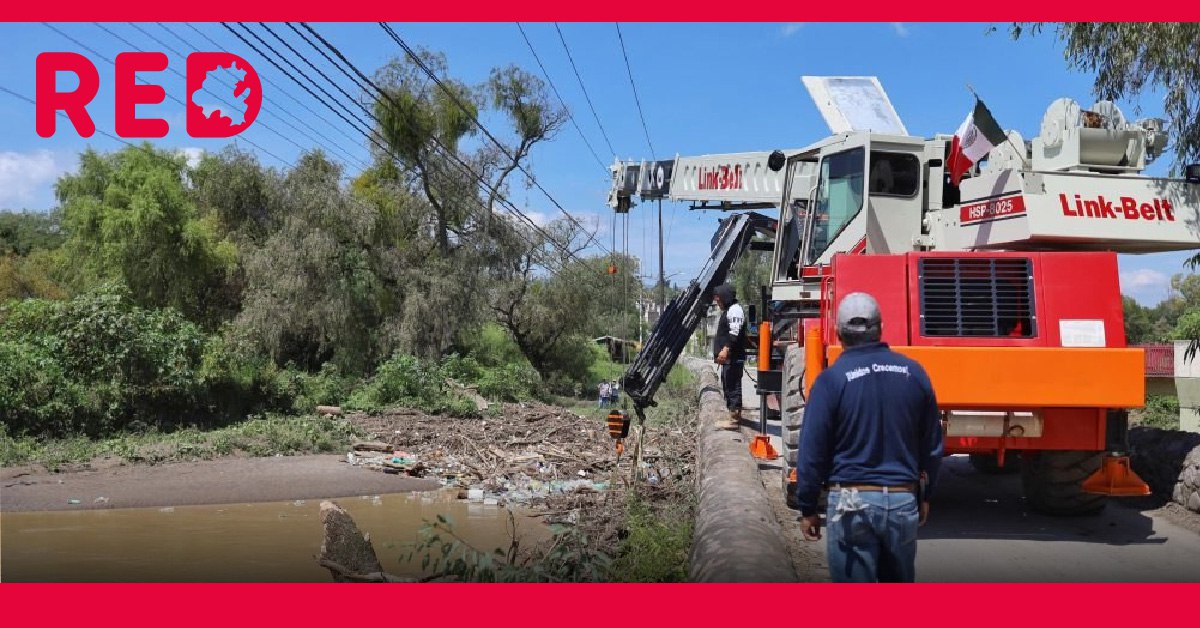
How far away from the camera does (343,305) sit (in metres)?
31.1

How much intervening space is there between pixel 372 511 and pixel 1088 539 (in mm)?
9175

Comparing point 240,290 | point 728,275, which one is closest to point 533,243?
point 240,290

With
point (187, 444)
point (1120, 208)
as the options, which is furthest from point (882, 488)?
point (187, 444)

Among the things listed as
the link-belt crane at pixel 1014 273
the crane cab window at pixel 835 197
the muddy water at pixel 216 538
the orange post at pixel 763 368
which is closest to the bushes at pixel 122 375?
the muddy water at pixel 216 538

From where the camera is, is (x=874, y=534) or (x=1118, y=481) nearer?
(x=874, y=534)

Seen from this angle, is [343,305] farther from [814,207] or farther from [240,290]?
[814,207]

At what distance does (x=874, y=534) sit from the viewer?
4.53 m

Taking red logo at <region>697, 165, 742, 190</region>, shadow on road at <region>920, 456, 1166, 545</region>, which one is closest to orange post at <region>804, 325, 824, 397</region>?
shadow on road at <region>920, 456, 1166, 545</region>

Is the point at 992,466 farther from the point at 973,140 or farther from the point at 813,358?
the point at 813,358

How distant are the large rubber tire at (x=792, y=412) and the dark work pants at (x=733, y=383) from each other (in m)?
4.58

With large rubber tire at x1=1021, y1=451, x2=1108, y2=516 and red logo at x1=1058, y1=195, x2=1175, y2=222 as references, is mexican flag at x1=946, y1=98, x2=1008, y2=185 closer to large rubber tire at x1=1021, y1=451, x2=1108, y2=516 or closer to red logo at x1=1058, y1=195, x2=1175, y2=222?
red logo at x1=1058, y1=195, x2=1175, y2=222

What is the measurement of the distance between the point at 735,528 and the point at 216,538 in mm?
7521

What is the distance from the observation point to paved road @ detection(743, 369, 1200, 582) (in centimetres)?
713

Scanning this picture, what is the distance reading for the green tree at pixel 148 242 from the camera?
3062cm
